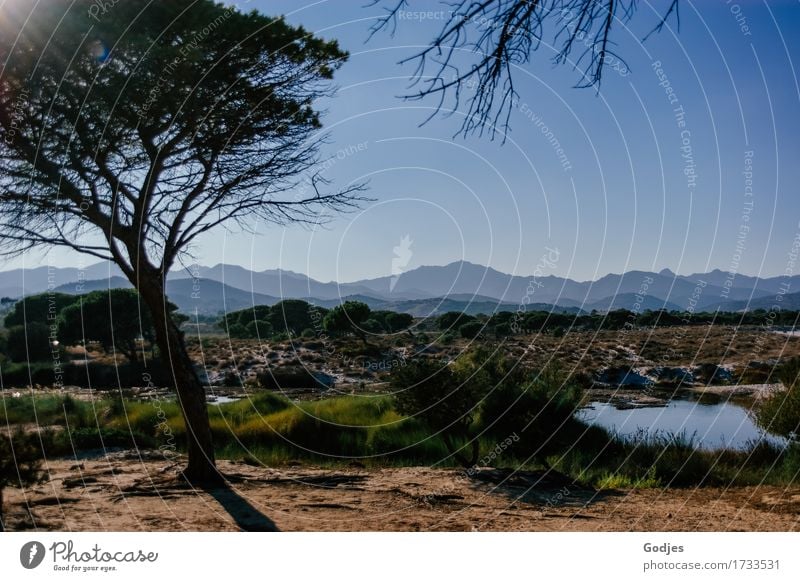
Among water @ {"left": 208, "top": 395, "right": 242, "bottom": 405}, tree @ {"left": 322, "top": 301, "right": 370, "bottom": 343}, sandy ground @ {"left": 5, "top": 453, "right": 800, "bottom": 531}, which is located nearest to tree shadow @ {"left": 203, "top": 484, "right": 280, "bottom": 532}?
sandy ground @ {"left": 5, "top": 453, "right": 800, "bottom": 531}

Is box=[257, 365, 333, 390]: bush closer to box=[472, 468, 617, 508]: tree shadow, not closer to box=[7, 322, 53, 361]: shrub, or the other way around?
box=[472, 468, 617, 508]: tree shadow

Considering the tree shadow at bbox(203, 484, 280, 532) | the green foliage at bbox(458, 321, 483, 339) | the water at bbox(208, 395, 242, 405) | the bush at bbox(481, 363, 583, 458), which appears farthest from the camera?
the green foliage at bbox(458, 321, 483, 339)

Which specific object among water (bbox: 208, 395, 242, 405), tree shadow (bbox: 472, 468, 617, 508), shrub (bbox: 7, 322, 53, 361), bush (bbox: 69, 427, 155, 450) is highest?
shrub (bbox: 7, 322, 53, 361)

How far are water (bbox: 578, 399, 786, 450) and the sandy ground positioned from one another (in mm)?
1453

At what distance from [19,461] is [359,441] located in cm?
438

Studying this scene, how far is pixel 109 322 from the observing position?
7.75m

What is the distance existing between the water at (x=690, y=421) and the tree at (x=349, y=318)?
3161 millimetres

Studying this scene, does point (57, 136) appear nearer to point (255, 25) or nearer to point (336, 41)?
point (255, 25)

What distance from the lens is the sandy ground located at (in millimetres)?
5680

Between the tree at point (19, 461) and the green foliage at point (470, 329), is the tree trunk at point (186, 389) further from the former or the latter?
the green foliage at point (470, 329)

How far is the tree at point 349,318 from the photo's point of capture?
8.31m

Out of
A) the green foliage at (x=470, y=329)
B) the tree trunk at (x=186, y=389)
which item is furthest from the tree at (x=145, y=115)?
the green foliage at (x=470, y=329)

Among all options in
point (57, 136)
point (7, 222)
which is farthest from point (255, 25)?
point (7, 222)
